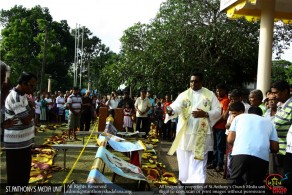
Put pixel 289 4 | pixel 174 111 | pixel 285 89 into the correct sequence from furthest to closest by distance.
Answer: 1. pixel 289 4
2. pixel 174 111
3. pixel 285 89

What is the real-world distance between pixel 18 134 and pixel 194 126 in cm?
276

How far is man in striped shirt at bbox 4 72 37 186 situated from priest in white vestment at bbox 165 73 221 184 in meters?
2.25

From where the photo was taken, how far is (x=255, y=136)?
402cm

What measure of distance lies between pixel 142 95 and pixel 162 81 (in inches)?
228

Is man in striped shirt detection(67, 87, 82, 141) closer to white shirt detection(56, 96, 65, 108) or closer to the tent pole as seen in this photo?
the tent pole

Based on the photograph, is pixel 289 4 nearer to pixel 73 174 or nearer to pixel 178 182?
pixel 178 182

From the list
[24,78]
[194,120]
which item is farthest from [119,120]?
[24,78]

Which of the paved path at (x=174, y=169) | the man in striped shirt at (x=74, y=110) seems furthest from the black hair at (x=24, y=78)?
the man in striped shirt at (x=74, y=110)

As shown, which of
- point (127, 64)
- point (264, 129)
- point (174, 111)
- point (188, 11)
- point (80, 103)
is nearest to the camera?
point (264, 129)

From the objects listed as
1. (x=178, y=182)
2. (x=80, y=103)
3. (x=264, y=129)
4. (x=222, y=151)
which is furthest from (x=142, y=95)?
(x=264, y=129)

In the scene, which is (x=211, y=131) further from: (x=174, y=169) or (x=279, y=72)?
(x=279, y=72)

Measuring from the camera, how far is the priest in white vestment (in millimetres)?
5723

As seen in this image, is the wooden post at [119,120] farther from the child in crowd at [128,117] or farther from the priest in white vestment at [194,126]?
the priest in white vestment at [194,126]

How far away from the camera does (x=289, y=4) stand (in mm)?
8719
